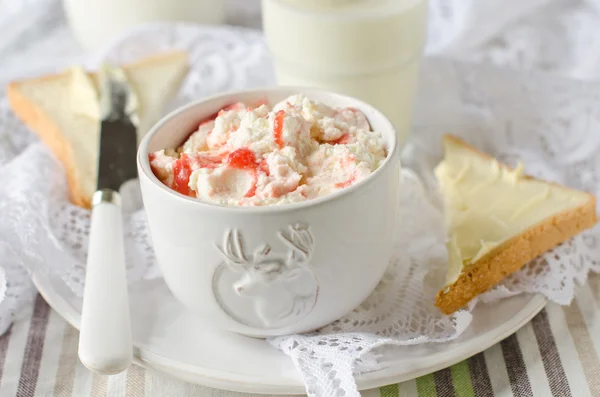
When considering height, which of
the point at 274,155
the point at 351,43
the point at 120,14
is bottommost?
the point at 120,14

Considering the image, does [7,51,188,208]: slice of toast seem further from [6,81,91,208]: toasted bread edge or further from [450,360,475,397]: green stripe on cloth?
[450,360,475,397]: green stripe on cloth

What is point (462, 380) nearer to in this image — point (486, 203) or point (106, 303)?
point (486, 203)

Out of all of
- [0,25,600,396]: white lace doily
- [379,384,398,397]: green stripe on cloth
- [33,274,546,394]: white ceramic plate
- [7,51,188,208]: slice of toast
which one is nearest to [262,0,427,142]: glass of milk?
[0,25,600,396]: white lace doily

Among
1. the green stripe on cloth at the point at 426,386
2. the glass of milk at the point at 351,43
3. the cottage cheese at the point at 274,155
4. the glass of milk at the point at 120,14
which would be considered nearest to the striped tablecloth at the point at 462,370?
the green stripe on cloth at the point at 426,386

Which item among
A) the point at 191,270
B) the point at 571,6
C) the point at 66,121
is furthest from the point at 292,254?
the point at 571,6

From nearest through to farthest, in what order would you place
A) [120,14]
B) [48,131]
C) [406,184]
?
[406,184] → [48,131] → [120,14]

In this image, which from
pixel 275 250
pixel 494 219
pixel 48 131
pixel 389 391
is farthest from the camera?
pixel 48 131

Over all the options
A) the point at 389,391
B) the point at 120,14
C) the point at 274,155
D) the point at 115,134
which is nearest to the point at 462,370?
the point at 389,391

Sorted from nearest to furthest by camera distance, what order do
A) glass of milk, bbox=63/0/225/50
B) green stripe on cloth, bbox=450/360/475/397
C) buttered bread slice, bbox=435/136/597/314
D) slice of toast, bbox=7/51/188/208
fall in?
green stripe on cloth, bbox=450/360/475/397
buttered bread slice, bbox=435/136/597/314
slice of toast, bbox=7/51/188/208
glass of milk, bbox=63/0/225/50
